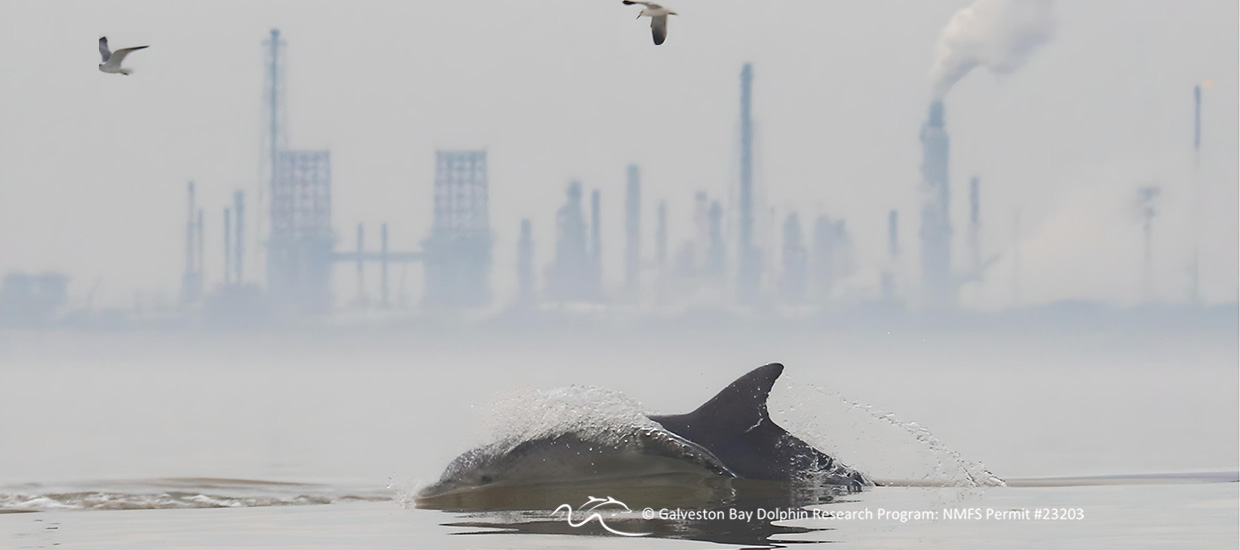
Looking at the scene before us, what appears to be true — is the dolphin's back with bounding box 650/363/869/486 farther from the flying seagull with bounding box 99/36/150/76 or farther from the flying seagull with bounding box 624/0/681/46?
the flying seagull with bounding box 99/36/150/76

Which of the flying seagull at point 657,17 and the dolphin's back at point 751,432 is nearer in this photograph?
the dolphin's back at point 751,432

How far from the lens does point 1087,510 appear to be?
19.3 m

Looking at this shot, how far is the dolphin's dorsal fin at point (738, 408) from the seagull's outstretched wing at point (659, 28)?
10022 mm

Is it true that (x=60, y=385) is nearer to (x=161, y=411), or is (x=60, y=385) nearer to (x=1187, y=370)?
(x=161, y=411)

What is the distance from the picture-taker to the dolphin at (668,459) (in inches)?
781

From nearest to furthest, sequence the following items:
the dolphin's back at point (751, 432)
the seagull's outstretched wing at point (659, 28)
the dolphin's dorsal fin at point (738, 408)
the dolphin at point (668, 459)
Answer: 1. the dolphin at point (668, 459)
2. the dolphin's back at point (751, 432)
3. the dolphin's dorsal fin at point (738, 408)
4. the seagull's outstretched wing at point (659, 28)

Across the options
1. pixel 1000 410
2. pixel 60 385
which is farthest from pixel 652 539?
pixel 60 385

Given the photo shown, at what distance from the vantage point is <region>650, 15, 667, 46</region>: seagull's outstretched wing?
98.0ft

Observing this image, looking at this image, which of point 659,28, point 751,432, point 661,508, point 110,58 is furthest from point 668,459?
point 110,58

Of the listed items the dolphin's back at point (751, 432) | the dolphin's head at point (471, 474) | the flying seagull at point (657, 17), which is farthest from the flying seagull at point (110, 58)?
the dolphin's back at point (751, 432)

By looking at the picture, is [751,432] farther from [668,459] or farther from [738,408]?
[668,459]

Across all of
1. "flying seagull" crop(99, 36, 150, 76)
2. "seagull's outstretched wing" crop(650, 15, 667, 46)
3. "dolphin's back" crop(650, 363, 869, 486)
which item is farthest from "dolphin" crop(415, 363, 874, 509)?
"flying seagull" crop(99, 36, 150, 76)

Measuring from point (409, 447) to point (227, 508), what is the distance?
10.9m

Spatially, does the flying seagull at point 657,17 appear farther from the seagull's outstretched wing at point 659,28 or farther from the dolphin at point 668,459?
the dolphin at point 668,459
